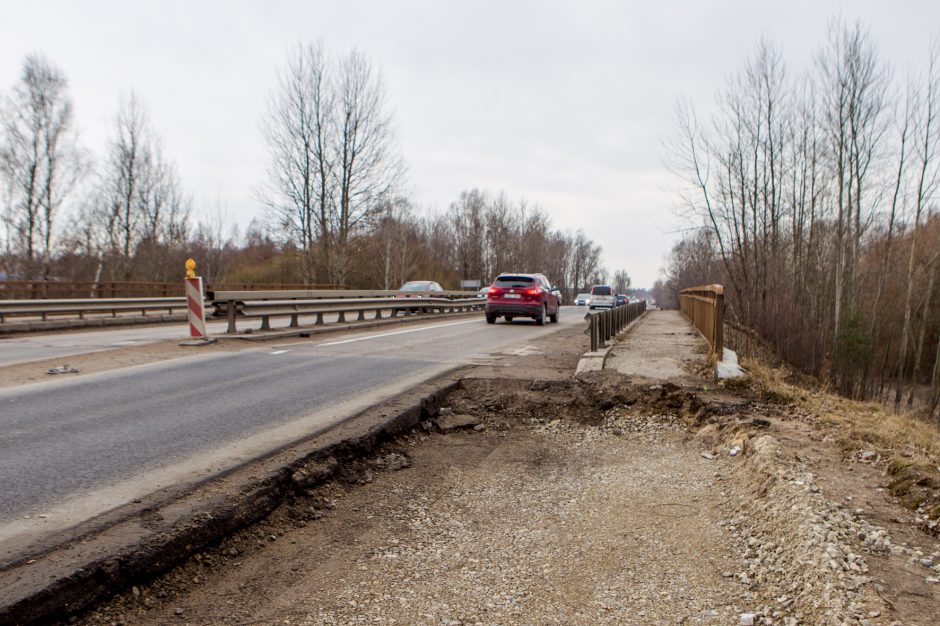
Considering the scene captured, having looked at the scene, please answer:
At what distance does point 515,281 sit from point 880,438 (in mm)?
14790

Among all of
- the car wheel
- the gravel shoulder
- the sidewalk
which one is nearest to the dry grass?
the sidewalk

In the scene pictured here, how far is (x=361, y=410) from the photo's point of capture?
5.79 meters

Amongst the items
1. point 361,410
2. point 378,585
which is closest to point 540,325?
point 361,410

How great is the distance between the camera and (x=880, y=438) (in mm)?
4957

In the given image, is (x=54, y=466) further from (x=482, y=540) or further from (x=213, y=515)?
(x=482, y=540)

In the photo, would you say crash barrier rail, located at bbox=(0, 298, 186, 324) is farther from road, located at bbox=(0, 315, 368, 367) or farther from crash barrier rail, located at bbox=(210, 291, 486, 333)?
crash barrier rail, located at bbox=(210, 291, 486, 333)

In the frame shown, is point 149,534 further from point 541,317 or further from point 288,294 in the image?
point 541,317

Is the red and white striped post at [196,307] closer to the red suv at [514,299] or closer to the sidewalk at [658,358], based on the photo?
the sidewalk at [658,358]

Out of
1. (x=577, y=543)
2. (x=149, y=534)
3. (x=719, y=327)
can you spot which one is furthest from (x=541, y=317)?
(x=149, y=534)

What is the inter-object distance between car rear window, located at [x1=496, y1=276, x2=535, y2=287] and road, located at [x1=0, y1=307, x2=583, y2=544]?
9566 mm

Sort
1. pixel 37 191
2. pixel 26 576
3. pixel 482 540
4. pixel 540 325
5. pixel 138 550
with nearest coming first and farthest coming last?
1. pixel 26 576
2. pixel 138 550
3. pixel 482 540
4. pixel 540 325
5. pixel 37 191

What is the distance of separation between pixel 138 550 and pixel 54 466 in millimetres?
1737

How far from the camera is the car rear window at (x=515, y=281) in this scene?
1928 centimetres

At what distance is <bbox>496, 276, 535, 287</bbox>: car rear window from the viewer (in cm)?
1928
